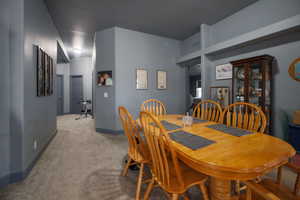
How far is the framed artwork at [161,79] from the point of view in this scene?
4.11 metres

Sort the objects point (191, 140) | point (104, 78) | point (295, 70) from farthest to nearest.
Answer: point (104, 78), point (295, 70), point (191, 140)

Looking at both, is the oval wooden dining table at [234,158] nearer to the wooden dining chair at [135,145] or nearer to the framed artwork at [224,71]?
the wooden dining chair at [135,145]

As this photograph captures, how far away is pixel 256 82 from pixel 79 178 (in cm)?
322

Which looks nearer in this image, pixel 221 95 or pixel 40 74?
pixel 40 74

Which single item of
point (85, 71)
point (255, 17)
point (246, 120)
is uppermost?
point (255, 17)

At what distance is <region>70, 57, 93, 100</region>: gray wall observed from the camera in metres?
6.73

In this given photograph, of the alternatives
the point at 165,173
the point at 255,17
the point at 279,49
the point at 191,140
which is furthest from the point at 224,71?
the point at 165,173

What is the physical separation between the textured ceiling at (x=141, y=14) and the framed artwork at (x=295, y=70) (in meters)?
1.39

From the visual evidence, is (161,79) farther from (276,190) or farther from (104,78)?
(276,190)

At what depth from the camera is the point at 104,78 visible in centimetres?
365

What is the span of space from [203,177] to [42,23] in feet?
11.4

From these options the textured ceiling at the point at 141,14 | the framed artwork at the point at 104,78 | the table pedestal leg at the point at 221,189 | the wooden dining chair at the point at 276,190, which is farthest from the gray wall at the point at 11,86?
the wooden dining chair at the point at 276,190

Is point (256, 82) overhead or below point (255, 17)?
below

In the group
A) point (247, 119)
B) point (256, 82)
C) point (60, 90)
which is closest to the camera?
point (247, 119)
